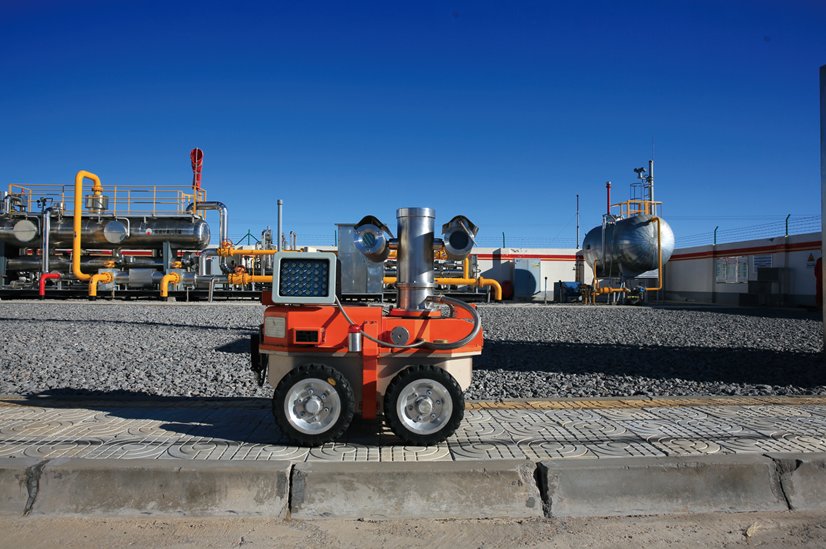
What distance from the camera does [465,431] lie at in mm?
4312

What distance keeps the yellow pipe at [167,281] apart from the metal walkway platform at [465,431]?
17442mm

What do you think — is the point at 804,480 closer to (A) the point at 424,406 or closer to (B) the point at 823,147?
(A) the point at 424,406

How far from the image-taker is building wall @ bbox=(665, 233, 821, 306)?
23406 mm

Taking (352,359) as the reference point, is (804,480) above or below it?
below

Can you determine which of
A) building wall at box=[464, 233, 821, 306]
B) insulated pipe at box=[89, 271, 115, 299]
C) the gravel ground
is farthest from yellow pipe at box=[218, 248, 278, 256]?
building wall at box=[464, 233, 821, 306]

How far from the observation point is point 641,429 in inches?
172

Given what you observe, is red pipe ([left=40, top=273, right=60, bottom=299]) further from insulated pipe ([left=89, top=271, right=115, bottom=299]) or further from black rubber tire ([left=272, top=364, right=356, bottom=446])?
black rubber tire ([left=272, top=364, right=356, bottom=446])

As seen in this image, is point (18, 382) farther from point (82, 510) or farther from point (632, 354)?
point (632, 354)

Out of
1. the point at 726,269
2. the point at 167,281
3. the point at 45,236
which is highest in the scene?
the point at 45,236

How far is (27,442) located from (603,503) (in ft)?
12.1

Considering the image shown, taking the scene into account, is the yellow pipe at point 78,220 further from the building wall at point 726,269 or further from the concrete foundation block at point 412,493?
the concrete foundation block at point 412,493

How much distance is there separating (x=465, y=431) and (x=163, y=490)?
81.5 inches

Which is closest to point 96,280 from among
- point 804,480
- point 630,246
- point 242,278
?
point 242,278

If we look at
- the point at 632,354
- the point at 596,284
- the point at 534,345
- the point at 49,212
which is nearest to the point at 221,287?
the point at 49,212
